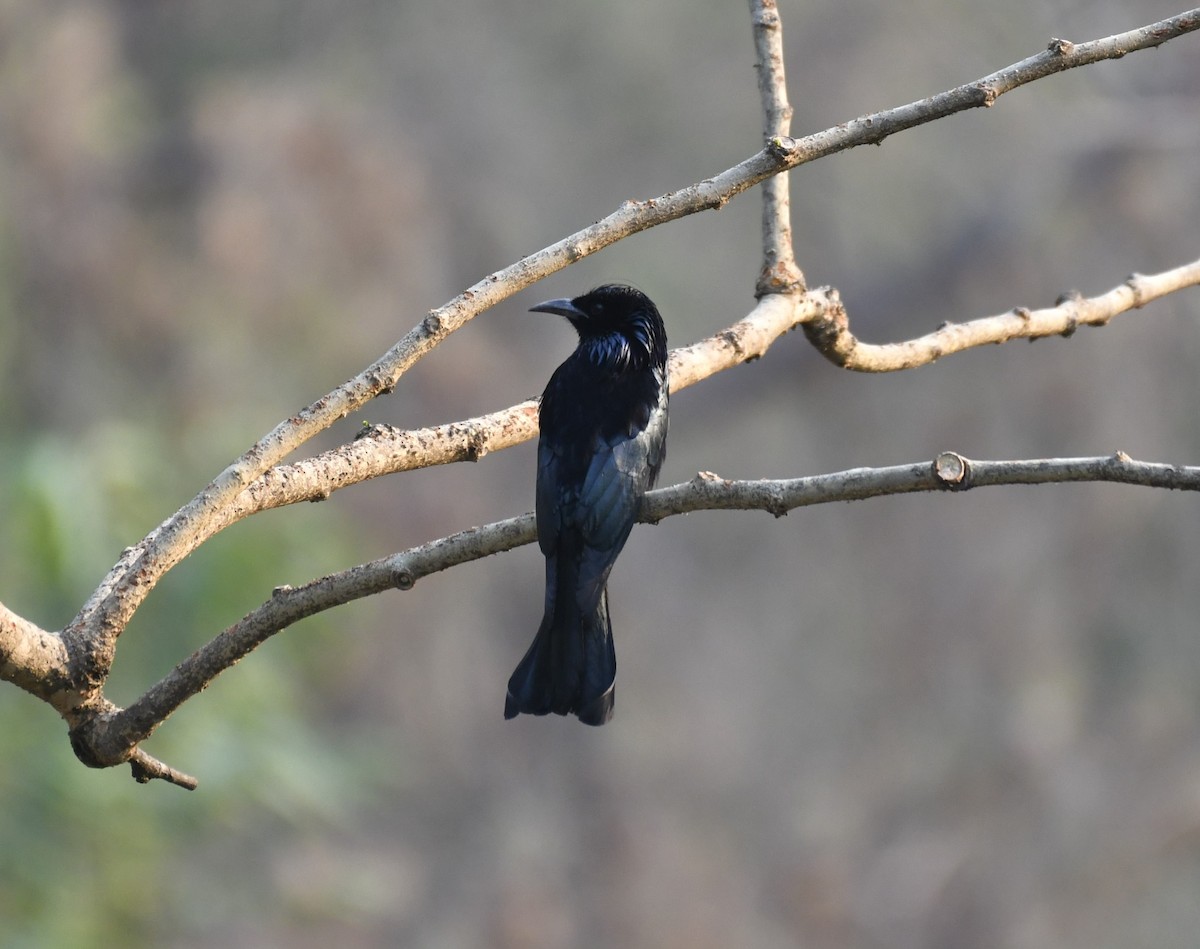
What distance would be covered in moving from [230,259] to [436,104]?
3.71 m

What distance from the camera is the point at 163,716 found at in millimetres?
2195

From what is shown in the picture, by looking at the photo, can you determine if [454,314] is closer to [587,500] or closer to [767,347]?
[587,500]

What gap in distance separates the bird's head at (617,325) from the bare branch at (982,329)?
0.37 m

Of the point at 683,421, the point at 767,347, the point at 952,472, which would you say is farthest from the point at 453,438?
the point at 683,421

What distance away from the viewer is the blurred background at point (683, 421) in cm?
1022

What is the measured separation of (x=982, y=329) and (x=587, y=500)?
950mm

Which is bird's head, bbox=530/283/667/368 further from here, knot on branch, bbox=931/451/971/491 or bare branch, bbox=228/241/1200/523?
knot on branch, bbox=931/451/971/491

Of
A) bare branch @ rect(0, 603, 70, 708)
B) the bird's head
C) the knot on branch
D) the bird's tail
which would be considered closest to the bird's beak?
the bird's head

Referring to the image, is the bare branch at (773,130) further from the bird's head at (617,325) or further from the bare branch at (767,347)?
the bird's head at (617,325)

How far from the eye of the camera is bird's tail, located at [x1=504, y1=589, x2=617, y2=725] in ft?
9.66

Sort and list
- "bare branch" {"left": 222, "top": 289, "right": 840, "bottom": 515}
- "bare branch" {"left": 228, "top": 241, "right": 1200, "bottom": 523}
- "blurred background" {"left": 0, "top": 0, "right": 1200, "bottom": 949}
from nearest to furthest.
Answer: "bare branch" {"left": 222, "top": 289, "right": 840, "bottom": 515}
"bare branch" {"left": 228, "top": 241, "right": 1200, "bottom": 523}
"blurred background" {"left": 0, "top": 0, "right": 1200, "bottom": 949}

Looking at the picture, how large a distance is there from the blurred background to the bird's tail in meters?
5.49

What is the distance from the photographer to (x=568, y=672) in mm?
2986

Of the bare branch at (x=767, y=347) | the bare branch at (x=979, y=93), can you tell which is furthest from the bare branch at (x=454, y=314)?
the bare branch at (x=767, y=347)
